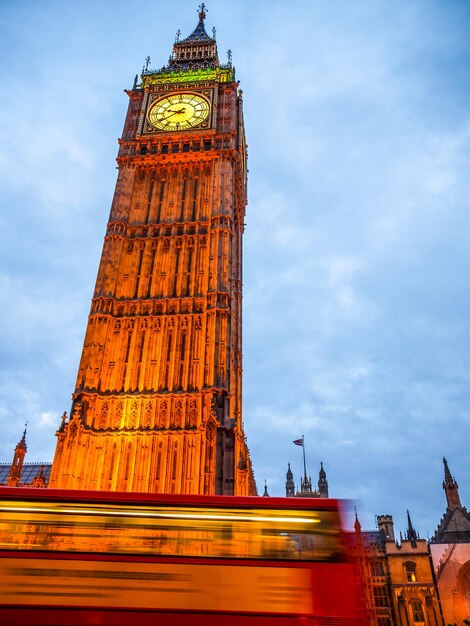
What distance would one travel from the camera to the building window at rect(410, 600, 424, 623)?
45375mm

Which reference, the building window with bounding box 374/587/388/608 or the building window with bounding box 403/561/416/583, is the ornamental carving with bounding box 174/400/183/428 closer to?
the building window with bounding box 403/561/416/583

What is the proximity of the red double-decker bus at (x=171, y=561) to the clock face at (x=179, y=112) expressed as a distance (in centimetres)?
4347

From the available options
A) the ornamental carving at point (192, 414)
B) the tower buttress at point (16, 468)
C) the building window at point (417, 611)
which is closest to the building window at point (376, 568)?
the building window at point (417, 611)

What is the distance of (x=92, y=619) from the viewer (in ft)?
34.2

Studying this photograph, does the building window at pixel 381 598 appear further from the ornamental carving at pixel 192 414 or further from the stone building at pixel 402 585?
the ornamental carving at pixel 192 414

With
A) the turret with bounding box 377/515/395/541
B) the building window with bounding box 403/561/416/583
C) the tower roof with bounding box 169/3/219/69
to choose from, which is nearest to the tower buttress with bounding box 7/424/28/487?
the building window with bounding box 403/561/416/583

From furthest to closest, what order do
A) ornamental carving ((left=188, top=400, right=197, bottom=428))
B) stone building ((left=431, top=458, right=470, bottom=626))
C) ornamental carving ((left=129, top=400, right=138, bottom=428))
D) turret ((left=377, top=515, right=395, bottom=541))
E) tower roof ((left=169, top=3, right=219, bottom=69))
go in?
tower roof ((left=169, top=3, right=219, bottom=69)) → turret ((left=377, top=515, right=395, bottom=541)) → stone building ((left=431, top=458, right=470, bottom=626)) → ornamental carving ((left=129, top=400, right=138, bottom=428)) → ornamental carving ((left=188, top=400, right=197, bottom=428))

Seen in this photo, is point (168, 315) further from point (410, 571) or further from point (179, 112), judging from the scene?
point (410, 571)

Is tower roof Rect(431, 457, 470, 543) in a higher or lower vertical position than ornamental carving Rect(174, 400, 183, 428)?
lower

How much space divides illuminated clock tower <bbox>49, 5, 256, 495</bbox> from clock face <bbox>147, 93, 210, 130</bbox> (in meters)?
0.14

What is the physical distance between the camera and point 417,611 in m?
45.9

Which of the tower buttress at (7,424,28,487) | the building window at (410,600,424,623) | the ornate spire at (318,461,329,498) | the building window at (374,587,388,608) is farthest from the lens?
the ornate spire at (318,461,329,498)

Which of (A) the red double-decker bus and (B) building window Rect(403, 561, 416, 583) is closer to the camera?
(A) the red double-decker bus

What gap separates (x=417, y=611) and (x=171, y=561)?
44.2 meters
